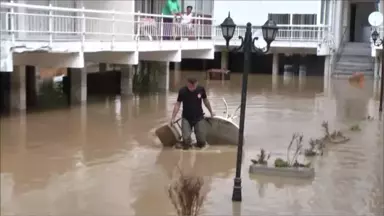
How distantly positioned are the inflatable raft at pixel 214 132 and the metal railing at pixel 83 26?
4.37 metres

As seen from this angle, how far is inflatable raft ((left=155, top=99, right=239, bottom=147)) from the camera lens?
12.8m

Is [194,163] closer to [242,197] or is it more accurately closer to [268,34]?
[242,197]

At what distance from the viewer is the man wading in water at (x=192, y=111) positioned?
39.9 ft

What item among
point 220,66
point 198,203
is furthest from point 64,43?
point 220,66

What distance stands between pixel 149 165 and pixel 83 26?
269 inches

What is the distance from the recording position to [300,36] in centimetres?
3284

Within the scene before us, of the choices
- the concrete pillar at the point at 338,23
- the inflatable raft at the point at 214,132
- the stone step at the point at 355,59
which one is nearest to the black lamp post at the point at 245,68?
the inflatable raft at the point at 214,132

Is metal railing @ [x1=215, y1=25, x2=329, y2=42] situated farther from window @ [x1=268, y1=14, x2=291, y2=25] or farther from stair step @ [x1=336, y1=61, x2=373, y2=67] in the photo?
stair step @ [x1=336, y1=61, x2=373, y2=67]

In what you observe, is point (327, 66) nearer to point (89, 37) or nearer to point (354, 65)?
point (354, 65)

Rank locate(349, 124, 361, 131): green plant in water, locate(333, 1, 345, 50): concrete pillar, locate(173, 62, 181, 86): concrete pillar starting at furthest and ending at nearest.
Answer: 1. locate(333, 1, 345, 50): concrete pillar
2. locate(173, 62, 181, 86): concrete pillar
3. locate(349, 124, 361, 131): green plant in water

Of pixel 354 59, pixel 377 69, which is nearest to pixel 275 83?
pixel 377 69

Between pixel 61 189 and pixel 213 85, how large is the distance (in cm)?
1973

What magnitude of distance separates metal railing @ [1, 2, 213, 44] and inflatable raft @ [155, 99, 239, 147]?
4.37 m

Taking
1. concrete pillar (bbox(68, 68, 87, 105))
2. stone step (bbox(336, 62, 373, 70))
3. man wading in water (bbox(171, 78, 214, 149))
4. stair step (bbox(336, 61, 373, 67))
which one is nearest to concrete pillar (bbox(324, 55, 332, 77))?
stone step (bbox(336, 62, 373, 70))
